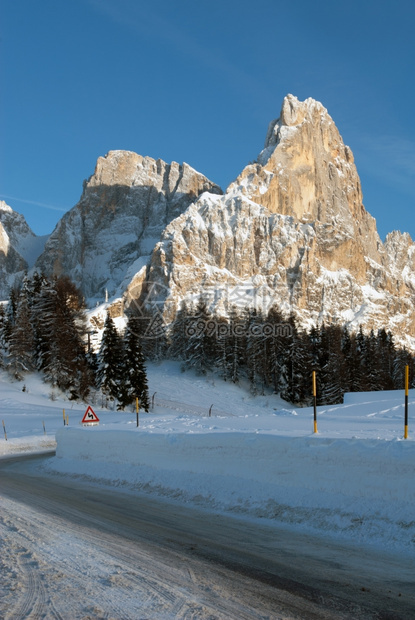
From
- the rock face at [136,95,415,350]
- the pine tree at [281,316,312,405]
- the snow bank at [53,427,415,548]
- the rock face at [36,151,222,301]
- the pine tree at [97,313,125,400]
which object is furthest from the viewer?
the rock face at [36,151,222,301]

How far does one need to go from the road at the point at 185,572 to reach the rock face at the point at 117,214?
505 ft

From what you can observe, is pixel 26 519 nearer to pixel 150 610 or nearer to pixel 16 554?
pixel 16 554

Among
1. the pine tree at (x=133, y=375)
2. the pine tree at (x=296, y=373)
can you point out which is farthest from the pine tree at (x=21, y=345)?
the pine tree at (x=296, y=373)

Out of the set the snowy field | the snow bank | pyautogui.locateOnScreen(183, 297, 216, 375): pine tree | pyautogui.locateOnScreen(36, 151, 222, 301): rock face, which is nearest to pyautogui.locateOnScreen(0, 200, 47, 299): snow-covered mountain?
pyautogui.locateOnScreen(36, 151, 222, 301): rock face

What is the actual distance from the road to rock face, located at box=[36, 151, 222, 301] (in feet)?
505

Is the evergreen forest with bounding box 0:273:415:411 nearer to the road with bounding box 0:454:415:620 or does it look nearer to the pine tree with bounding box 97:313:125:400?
the pine tree with bounding box 97:313:125:400

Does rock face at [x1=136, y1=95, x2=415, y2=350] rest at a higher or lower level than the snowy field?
higher

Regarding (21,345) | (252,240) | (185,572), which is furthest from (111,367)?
(252,240)

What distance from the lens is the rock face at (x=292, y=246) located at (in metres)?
114

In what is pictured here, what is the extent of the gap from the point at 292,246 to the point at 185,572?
126 metres

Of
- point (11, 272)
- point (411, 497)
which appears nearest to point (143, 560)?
point (411, 497)

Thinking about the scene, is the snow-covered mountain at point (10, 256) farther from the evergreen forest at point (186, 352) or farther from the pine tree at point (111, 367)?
the pine tree at point (111, 367)

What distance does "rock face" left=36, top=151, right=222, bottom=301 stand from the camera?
16325 centimetres

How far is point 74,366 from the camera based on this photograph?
153ft
